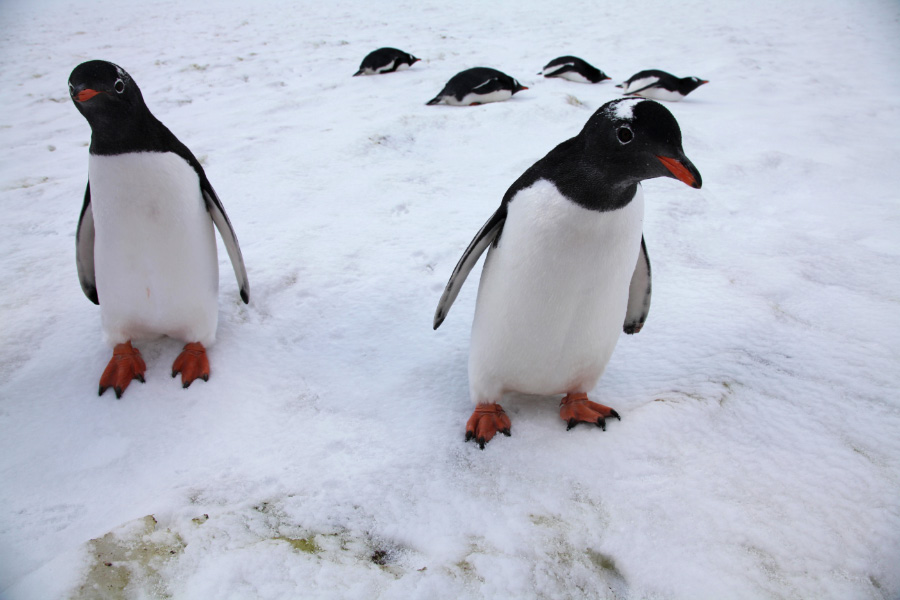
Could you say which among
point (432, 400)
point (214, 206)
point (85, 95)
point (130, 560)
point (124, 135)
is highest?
point (85, 95)

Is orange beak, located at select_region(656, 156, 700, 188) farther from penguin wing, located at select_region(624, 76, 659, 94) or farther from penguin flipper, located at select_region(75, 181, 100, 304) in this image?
penguin wing, located at select_region(624, 76, 659, 94)

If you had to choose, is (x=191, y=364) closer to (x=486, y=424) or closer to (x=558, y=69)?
(x=486, y=424)

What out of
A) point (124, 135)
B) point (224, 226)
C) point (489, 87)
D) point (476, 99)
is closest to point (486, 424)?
point (224, 226)

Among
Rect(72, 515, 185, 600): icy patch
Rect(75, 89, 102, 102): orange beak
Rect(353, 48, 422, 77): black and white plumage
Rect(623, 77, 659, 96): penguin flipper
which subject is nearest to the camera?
Rect(72, 515, 185, 600): icy patch

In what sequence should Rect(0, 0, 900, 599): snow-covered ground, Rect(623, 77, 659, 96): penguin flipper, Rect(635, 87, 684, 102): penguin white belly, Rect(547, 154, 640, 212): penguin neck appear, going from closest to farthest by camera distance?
1. Rect(0, 0, 900, 599): snow-covered ground
2. Rect(547, 154, 640, 212): penguin neck
3. Rect(635, 87, 684, 102): penguin white belly
4. Rect(623, 77, 659, 96): penguin flipper

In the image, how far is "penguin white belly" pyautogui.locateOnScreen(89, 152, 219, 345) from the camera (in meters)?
1.65

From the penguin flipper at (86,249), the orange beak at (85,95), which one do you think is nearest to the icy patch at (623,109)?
the orange beak at (85,95)

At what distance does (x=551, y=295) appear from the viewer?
4.90 feet

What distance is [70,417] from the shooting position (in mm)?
1692

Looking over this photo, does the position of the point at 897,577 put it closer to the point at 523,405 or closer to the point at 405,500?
the point at 523,405

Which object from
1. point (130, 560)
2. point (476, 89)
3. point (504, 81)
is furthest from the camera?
point (504, 81)

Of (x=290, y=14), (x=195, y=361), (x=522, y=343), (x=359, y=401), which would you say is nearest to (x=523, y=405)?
(x=522, y=343)

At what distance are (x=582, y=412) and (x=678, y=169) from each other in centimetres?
76

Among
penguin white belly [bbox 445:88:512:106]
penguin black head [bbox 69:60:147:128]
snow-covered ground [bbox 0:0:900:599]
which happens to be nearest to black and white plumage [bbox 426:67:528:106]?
penguin white belly [bbox 445:88:512:106]
